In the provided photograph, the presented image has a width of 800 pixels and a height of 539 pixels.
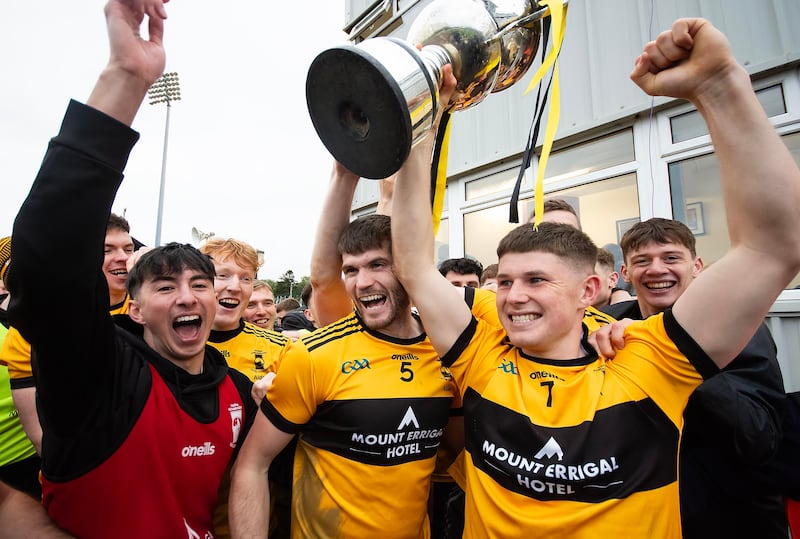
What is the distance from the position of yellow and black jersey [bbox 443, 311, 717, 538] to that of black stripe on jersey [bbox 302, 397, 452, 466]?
26cm

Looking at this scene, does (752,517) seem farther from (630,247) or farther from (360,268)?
(360,268)

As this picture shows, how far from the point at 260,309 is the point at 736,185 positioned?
4405 millimetres

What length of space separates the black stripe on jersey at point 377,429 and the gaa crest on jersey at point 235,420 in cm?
31

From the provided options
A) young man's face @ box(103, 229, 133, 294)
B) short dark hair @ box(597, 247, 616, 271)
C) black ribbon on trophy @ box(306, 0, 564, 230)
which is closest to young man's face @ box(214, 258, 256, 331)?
young man's face @ box(103, 229, 133, 294)

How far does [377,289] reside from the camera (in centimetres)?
193

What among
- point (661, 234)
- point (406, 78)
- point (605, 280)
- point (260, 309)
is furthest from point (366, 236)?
point (260, 309)

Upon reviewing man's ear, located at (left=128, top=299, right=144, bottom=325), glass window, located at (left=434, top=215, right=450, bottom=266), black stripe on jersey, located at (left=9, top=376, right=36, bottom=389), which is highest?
glass window, located at (left=434, top=215, right=450, bottom=266)

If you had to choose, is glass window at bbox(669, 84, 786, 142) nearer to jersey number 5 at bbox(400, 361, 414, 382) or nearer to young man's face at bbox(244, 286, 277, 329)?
jersey number 5 at bbox(400, 361, 414, 382)

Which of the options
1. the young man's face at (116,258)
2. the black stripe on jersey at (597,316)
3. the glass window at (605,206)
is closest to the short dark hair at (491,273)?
the glass window at (605,206)

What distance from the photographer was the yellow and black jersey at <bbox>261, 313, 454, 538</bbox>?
1.68 m

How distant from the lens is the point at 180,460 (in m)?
1.56

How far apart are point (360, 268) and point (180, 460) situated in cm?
105

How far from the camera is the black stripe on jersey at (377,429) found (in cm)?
169

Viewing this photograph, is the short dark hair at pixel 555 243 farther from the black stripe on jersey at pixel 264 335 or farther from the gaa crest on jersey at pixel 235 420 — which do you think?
the black stripe on jersey at pixel 264 335
